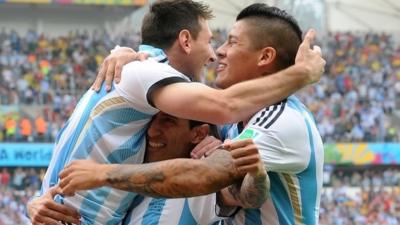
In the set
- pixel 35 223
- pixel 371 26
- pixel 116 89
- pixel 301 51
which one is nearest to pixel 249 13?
pixel 301 51

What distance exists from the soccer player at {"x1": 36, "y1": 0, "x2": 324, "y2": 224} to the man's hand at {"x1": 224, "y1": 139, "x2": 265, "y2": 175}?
376 millimetres

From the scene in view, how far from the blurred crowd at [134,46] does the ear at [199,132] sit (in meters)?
18.3

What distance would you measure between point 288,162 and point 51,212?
1099 millimetres

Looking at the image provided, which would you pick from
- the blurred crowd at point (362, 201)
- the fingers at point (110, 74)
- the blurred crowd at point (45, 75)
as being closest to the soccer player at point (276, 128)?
the fingers at point (110, 74)

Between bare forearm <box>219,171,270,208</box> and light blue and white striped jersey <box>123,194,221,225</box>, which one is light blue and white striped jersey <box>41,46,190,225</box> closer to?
light blue and white striped jersey <box>123,194,221,225</box>

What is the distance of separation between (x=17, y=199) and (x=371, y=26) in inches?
710

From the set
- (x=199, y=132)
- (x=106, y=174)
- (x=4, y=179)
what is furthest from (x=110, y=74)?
(x=4, y=179)

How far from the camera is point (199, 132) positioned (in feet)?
13.6

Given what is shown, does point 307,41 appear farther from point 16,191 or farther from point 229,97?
point 16,191

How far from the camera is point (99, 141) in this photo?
3.99 meters

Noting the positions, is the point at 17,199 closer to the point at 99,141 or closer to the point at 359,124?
the point at 359,124

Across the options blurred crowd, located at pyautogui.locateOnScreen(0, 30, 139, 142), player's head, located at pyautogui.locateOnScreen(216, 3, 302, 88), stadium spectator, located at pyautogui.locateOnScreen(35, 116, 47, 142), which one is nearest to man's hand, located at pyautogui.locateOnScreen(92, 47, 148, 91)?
player's head, located at pyautogui.locateOnScreen(216, 3, 302, 88)

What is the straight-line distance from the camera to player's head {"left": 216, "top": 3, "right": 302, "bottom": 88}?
391 centimetres

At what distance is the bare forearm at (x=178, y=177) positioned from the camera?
3428 millimetres
